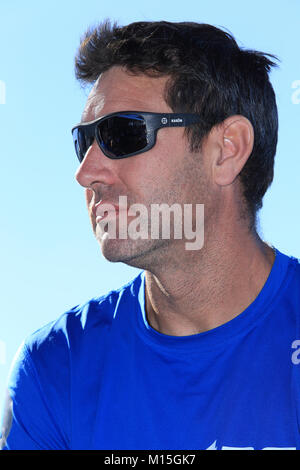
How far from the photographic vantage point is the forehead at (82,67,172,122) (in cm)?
295

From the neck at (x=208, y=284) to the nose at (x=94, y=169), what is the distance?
20.5 inches

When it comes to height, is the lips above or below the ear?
below

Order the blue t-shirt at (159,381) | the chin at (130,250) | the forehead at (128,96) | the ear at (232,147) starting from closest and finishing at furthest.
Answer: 1. the blue t-shirt at (159,381)
2. the chin at (130,250)
3. the forehead at (128,96)
4. the ear at (232,147)

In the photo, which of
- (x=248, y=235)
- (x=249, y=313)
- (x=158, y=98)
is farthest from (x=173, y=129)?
(x=249, y=313)

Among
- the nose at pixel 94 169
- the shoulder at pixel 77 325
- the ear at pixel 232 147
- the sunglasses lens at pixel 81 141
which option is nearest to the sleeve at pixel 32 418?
the shoulder at pixel 77 325

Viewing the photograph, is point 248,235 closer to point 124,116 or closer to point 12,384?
point 124,116

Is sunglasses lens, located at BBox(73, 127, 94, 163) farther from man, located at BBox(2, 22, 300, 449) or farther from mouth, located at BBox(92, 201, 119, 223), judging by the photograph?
mouth, located at BBox(92, 201, 119, 223)

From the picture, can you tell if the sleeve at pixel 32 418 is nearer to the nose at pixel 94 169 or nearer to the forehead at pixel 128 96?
the nose at pixel 94 169

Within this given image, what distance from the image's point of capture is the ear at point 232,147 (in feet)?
10.0

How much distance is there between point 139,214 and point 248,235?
63 centimetres

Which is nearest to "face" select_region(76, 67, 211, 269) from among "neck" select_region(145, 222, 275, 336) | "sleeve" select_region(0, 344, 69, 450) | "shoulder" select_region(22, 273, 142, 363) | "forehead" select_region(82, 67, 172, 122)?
"forehead" select_region(82, 67, 172, 122)

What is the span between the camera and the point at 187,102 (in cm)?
306

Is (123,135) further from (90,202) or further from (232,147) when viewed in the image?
(232,147)

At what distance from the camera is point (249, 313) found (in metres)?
2.82
